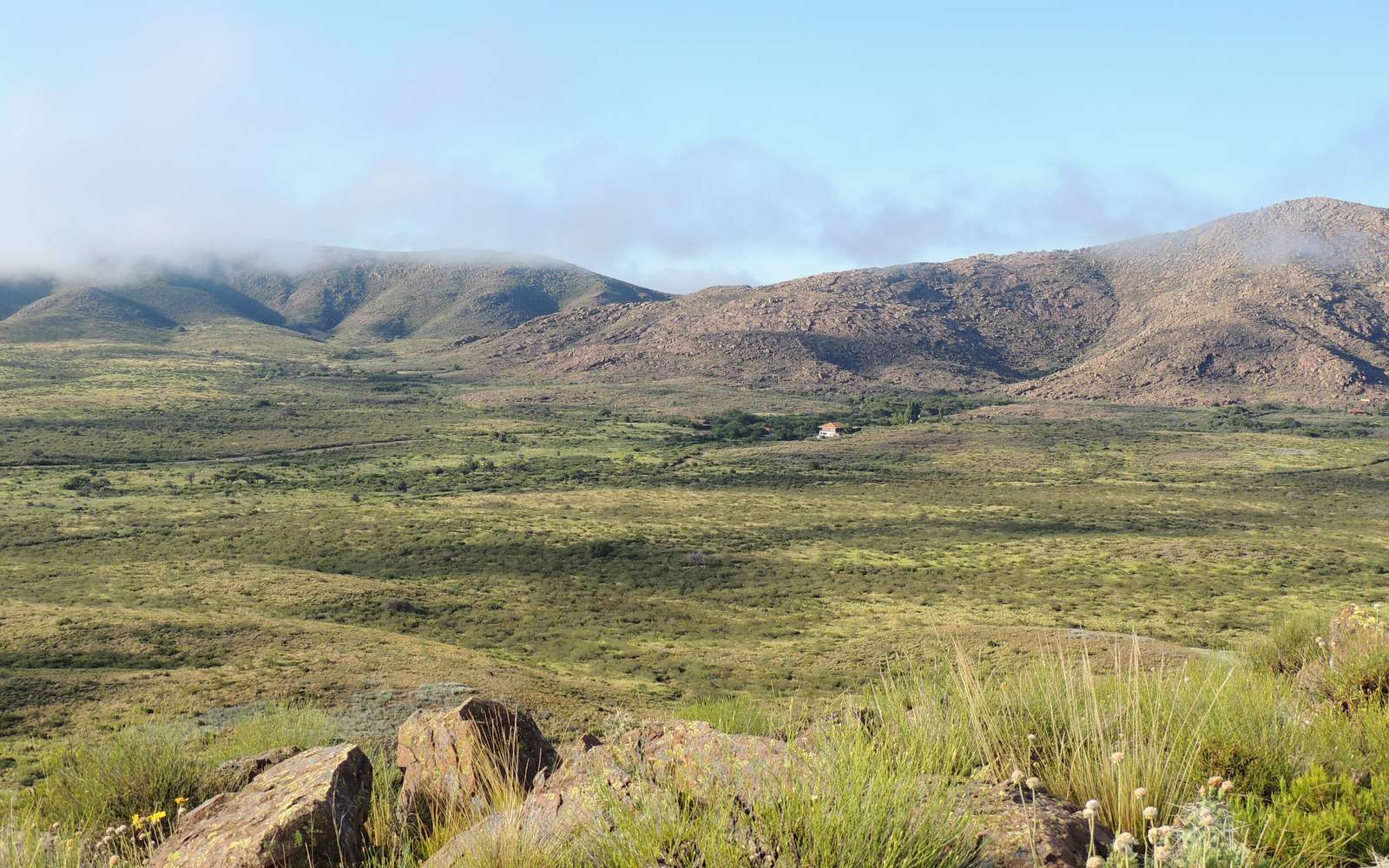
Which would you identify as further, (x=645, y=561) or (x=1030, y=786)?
(x=645, y=561)

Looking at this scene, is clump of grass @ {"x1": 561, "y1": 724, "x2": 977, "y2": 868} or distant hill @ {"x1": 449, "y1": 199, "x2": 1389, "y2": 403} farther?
distant hill @ {"x1": 449, "y1": 199, "x2": 1389, "y2": 403}

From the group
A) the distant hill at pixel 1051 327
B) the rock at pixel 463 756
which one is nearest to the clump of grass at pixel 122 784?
the rock at pixel 463 756

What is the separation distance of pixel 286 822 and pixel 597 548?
41618 mm

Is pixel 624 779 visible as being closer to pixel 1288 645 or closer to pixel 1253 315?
pixel 1288 645

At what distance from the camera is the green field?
21.8 meters

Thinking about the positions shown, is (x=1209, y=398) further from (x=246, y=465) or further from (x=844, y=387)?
(x=246, y=465)

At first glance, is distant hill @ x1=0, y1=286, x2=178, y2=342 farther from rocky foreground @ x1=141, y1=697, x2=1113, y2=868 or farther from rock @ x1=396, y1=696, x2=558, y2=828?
rocky foreground @ x1=141, y1=697, x2=1113, y2=868

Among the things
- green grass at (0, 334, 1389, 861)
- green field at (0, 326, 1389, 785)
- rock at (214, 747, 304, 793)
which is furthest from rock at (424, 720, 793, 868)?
rock at (214, 747, 304, 793)

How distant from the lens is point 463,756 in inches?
244

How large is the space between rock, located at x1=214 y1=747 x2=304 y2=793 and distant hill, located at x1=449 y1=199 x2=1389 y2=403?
423 ft

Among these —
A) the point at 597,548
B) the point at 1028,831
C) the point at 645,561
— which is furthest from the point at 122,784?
the point at 597,548

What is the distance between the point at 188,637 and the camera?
79.5 ft

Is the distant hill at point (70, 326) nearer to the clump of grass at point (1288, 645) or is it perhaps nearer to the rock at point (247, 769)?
the rock at point (247, 769)

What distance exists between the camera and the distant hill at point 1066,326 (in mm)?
126250
